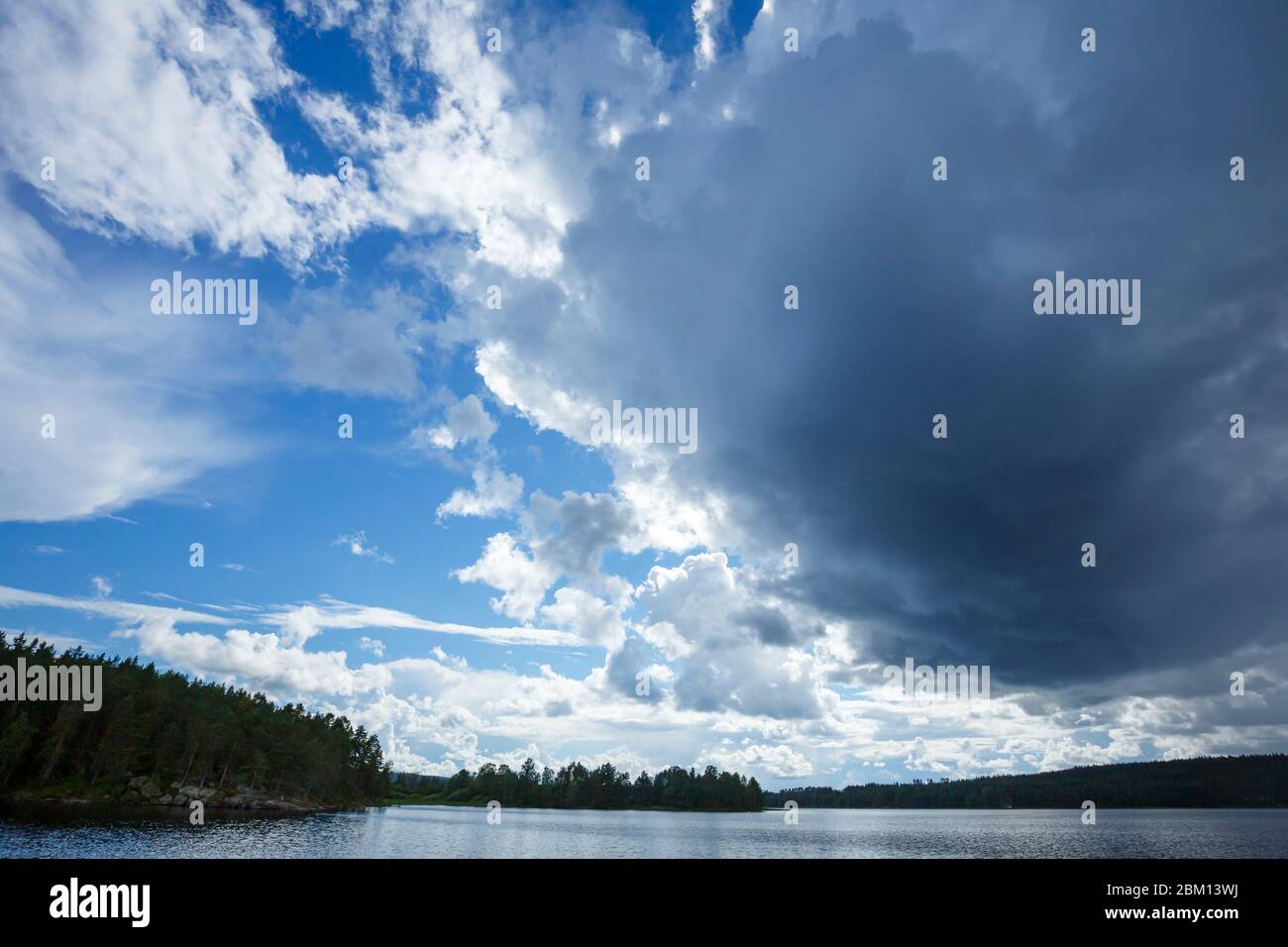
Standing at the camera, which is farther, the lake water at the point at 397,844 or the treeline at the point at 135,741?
the treeline at the point at 135,741

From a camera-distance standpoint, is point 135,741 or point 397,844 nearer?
point 397,844

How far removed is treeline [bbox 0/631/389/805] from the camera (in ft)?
429

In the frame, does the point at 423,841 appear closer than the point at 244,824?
Yes

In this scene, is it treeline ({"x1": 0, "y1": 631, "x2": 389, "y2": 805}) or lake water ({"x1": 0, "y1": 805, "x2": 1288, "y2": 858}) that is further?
treeline ({"x1": 0, "y1": 631, "x2": 389, "y2": 805})

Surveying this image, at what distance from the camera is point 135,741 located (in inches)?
5408

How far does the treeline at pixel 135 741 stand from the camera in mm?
130875

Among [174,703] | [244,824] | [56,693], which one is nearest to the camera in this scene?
[244,824]
